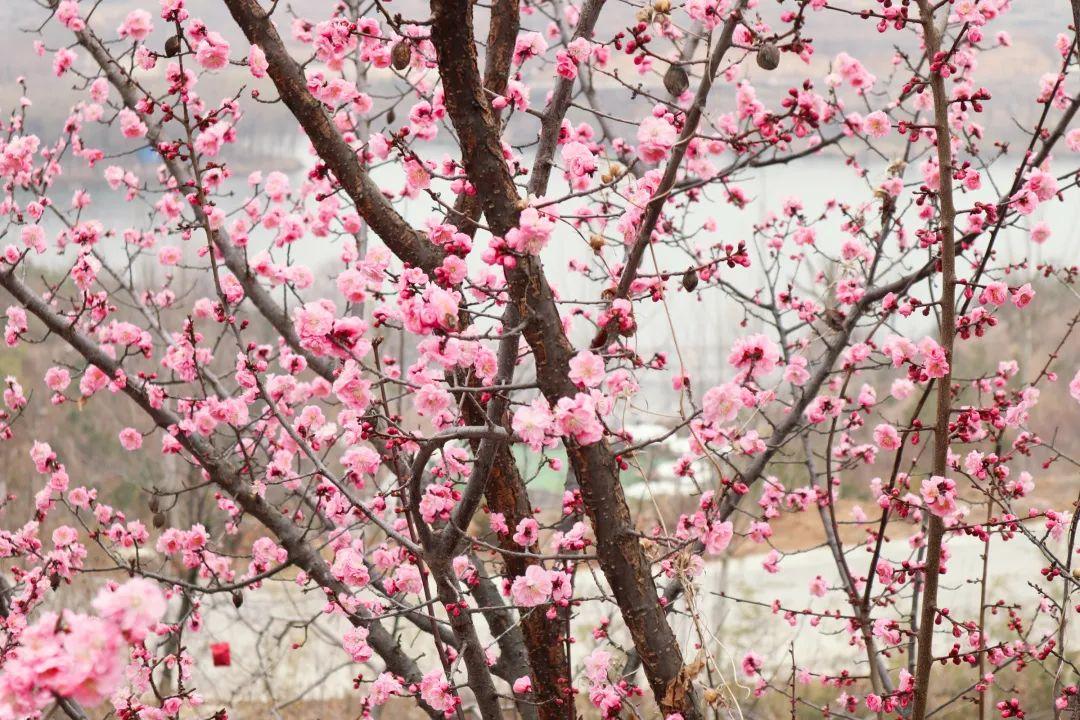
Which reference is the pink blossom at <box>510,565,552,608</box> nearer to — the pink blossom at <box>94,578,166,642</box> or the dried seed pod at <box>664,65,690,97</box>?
the dried seed pod at <box>664,65,690,97</box>

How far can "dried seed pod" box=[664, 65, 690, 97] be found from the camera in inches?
73.2

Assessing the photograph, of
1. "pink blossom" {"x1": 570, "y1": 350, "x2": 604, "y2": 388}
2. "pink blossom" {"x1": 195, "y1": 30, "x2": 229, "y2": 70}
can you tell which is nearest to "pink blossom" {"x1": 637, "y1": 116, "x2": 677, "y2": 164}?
"pink blossom" {"x1": 570, "y1": 350, "x2": 604, "y2": 388}

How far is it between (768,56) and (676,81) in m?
0.23

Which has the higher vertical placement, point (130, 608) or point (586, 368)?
point (586, 368)

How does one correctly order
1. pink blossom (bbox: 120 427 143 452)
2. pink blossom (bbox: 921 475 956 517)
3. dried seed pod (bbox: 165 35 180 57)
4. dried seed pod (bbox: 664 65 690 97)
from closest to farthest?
dried seed pod (bbox: 664 65 690 97) → pink blossom (bbox: 921 475 956 517) → dried seed pod (bbox: 165 35 180 57) → pink blossom (bbox: 120 427 143 452)

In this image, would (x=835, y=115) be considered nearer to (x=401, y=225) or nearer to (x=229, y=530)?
(x=401, y=225)

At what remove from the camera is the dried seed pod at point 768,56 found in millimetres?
1680

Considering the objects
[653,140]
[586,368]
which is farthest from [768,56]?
[586,368]

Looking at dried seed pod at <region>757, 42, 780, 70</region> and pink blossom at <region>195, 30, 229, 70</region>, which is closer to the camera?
dried seed pod at <region>757, 42, 780, 70</region>

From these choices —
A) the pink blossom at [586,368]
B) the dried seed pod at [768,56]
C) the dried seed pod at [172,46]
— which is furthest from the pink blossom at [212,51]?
the dried seed pod at [768,56]

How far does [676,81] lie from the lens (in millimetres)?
1879

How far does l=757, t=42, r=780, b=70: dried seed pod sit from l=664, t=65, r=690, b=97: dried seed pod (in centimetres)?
18

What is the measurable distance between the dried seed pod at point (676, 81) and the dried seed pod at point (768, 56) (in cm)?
18

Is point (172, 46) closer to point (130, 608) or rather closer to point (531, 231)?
point (531, 231)
